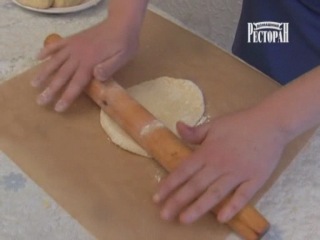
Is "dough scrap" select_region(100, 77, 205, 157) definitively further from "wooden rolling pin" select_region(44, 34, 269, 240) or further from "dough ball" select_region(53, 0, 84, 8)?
"dough ball" select_region(53, 0, 84, 8)

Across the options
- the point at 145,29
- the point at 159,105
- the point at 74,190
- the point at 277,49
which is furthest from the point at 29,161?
the point at 277,49

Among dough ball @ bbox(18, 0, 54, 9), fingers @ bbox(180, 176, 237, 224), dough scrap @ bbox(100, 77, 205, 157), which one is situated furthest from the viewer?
dough ball @ bbox(18, 0, 54, 9)

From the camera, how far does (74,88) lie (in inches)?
27.6

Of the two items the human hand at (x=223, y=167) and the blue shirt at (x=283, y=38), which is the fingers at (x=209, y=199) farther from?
the blue shirt at (x=283, y=38)

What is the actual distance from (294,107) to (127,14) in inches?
10.3

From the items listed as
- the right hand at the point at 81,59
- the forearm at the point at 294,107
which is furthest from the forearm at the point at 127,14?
the forearm at the point at 294,107

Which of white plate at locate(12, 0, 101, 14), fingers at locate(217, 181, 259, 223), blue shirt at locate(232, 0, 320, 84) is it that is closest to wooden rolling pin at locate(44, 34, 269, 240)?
fingers at locate(217, 181, 259, 223)

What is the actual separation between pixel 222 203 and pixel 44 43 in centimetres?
34

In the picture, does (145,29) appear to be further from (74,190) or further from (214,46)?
(74,190)

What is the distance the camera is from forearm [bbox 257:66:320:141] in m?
0.63

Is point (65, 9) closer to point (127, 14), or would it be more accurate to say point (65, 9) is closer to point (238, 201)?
point (127, 14)

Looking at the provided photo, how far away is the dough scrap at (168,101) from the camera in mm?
694

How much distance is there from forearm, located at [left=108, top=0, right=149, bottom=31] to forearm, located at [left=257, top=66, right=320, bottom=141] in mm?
222

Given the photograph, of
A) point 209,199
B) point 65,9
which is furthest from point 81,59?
point 209,199
